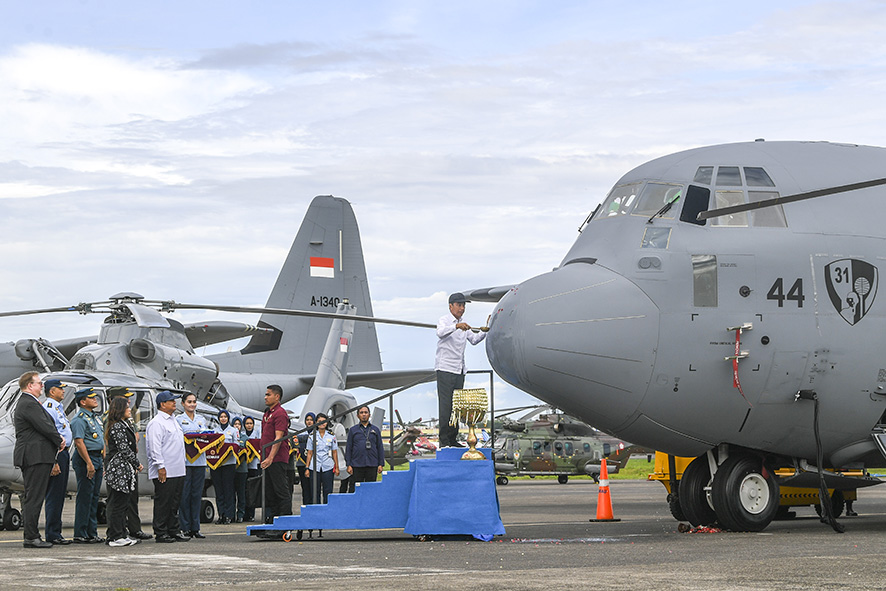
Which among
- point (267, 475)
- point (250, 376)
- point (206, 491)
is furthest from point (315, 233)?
point (267, 475)

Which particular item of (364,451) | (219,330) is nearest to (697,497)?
(364,451)

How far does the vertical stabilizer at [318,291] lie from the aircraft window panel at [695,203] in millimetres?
21968

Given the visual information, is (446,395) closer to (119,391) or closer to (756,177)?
(756,177)

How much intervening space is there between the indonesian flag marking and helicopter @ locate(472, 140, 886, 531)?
2268 centimetres

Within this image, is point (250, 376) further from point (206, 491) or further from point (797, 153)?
point (797, 153)

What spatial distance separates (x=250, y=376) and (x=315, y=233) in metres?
6.48

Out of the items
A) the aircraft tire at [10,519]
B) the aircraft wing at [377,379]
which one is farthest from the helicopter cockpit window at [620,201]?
the aircraft wing at [377,379]

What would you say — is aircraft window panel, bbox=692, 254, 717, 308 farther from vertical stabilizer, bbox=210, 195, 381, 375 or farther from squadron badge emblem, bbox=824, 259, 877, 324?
vertical stabilizer, bbox=210, 195, 381, 375

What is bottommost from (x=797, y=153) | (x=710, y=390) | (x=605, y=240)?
(x=710, y=390)

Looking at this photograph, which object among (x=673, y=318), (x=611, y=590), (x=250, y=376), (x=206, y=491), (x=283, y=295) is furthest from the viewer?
(x=283, y=295)

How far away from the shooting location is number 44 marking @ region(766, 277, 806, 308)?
12.0m

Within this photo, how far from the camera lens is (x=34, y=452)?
1238 centimetres

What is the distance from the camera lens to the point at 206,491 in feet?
62.5

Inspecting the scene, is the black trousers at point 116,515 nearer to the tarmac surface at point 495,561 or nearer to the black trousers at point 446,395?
the tarmac surface at point 495,561
